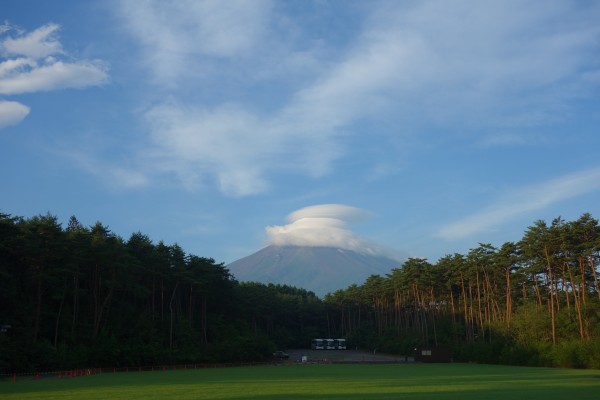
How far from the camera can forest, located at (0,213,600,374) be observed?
158 feet

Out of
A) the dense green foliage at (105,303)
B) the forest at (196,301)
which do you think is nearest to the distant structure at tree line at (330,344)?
the forest at (196,301)

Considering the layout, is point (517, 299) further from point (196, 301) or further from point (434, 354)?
point (196, 301)

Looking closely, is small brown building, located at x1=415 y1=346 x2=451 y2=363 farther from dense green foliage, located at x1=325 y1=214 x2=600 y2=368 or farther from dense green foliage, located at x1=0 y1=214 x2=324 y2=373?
dense green foliage, located at x1=0 y1=214 x2=324 y2=373

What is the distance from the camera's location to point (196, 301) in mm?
80500

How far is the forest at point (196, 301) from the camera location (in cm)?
4816

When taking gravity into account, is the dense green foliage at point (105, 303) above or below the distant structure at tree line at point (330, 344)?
above

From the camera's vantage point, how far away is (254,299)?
103 meters

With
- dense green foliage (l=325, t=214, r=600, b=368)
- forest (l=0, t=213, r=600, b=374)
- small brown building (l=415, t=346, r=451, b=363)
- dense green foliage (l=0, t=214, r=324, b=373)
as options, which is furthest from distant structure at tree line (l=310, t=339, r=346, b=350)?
small brown building (l=415, t=346, r=451, b=363)

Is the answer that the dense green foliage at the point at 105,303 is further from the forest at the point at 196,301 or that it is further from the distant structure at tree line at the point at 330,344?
the distant structure at tree line at the point at 330,344

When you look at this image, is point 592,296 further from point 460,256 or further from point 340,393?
point 340,393

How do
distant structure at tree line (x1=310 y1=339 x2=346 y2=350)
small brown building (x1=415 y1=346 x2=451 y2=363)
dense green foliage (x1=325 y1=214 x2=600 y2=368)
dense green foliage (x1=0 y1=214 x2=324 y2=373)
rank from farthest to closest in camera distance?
1. distant structure at tree line (x1=310 y1=339 x2=346 y2=350)
2. small brown building (x1=415 y1=346 x2=451 y2=363)
3. dense green foliage (x1=325 y1=214 x2=600 y2=368)
4. dense green foliage (x1=0 y1=214 x2=324 y2=373)

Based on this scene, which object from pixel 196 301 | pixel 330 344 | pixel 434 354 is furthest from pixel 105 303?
pixel 330 344

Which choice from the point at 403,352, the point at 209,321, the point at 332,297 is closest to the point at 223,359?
the point at 209,321

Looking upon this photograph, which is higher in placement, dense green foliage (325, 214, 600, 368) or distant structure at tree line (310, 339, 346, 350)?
dense green foliage (325, 214, 600, 368)
